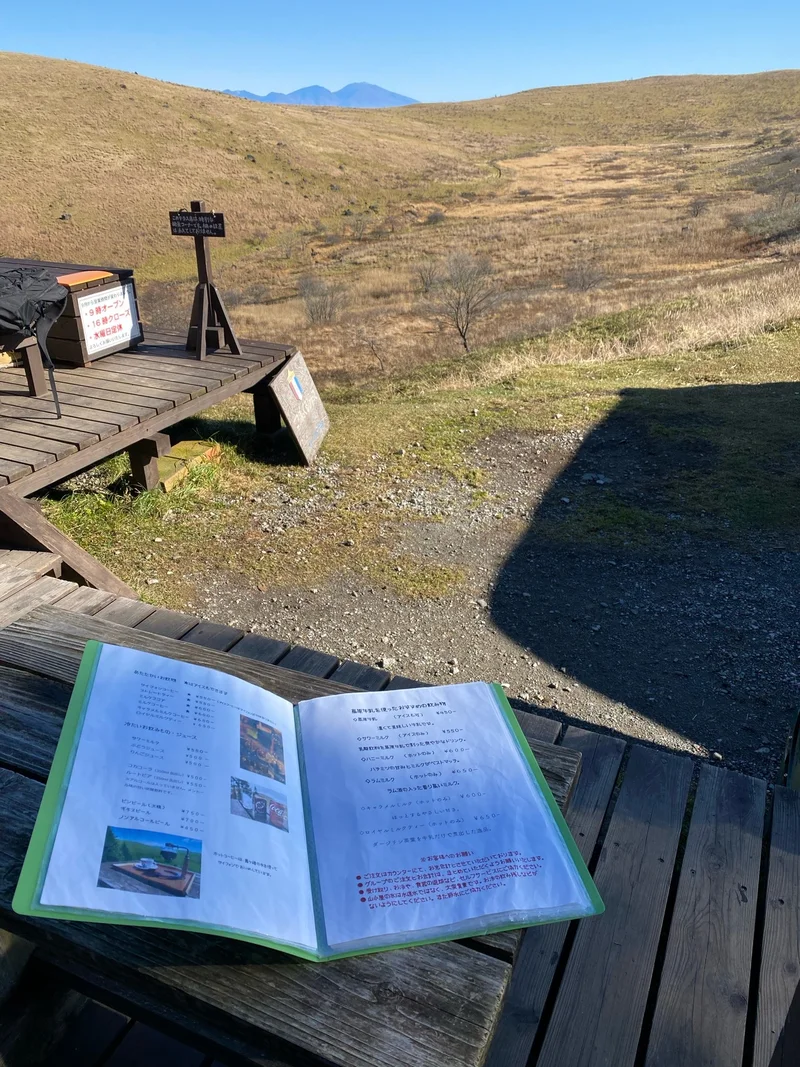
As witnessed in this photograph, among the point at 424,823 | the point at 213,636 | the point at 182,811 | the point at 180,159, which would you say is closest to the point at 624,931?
the point at 424,823

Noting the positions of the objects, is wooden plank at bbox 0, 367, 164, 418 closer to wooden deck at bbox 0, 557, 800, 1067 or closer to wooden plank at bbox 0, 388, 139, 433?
wooden plank at bbox 0, 388, 139, 433

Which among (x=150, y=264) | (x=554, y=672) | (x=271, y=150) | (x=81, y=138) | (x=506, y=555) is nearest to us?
(x=554, y=672)

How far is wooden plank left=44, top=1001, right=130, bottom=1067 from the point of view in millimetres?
1969

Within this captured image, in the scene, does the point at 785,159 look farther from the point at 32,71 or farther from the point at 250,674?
the point at 250,674

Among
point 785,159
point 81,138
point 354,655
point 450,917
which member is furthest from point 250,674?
point 785,159

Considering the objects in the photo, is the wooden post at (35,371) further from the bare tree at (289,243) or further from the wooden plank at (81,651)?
the bare tree at (289,243)

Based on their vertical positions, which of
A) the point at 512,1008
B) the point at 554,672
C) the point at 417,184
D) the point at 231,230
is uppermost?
the point at 417,184

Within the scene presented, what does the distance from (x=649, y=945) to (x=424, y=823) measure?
0.76 m

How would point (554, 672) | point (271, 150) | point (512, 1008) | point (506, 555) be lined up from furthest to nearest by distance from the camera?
1. point (271, 150)
2. point (506, 555)
3. point (554, 672)
4. point (512, 1008)

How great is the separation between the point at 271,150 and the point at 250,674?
6186cm

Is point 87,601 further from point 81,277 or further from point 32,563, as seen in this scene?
point 81,277

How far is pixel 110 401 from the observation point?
18.5 ft

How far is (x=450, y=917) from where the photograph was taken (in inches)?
46.6

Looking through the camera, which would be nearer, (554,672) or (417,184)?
(554,672)
